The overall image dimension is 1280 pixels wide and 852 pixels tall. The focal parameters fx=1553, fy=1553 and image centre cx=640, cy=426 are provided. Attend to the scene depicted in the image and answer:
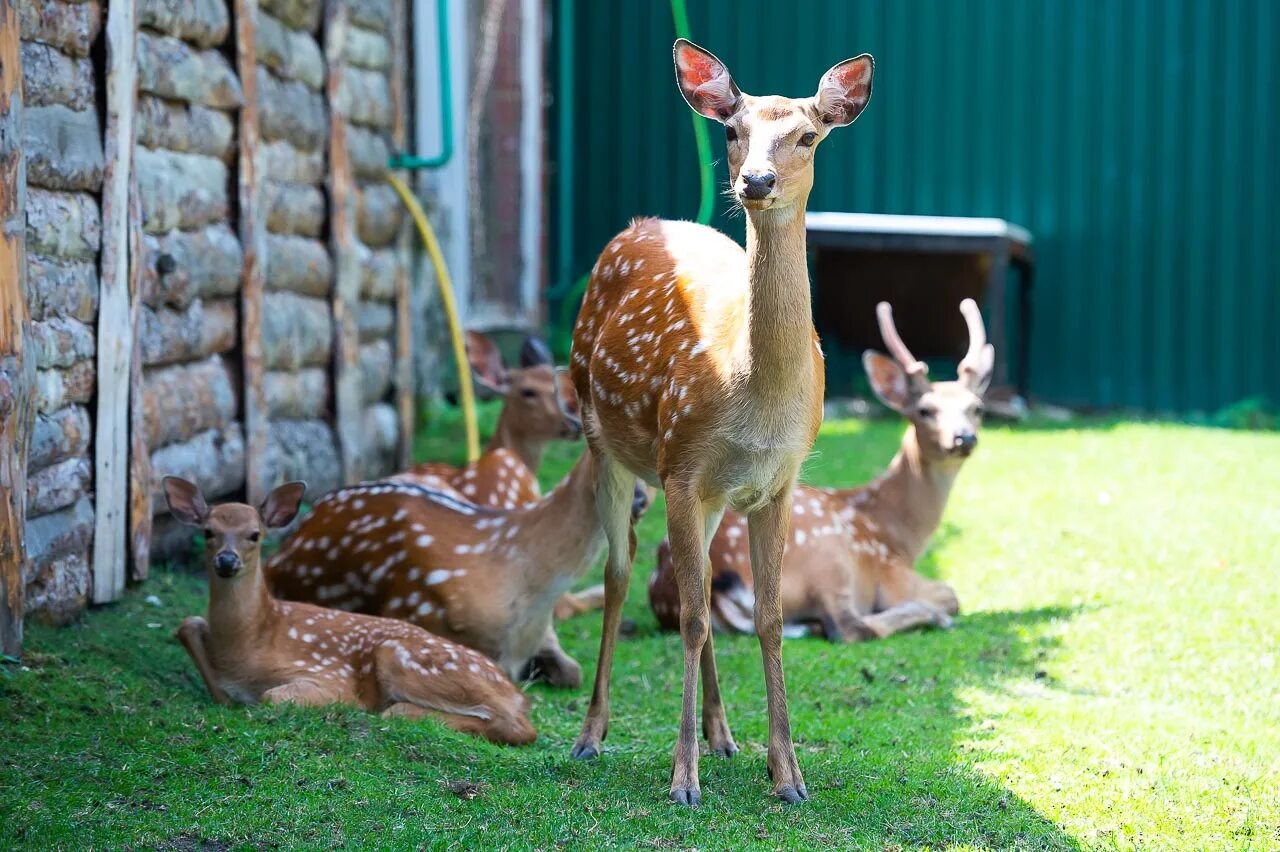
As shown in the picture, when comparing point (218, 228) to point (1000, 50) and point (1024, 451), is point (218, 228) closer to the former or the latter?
point (1024, 451)

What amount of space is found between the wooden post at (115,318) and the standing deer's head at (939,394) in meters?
3.10

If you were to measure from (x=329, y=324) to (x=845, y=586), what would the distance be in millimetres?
3031

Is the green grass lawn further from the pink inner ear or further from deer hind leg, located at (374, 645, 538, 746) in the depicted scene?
the pink inner ear

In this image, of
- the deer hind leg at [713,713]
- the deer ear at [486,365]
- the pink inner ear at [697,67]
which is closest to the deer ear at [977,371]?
the deer ear at [486,365]

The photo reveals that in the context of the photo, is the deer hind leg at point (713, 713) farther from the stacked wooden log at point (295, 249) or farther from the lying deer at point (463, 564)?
the stacked wooden log at point (295, 249)

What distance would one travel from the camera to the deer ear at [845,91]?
414cm

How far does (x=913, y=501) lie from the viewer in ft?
22.8

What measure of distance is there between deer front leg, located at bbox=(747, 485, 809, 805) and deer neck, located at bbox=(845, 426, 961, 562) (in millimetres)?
2657

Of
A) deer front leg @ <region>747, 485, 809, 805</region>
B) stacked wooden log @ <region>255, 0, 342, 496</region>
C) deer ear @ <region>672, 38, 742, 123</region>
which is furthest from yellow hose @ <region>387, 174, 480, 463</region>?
deer ear @ <region>672, 38, 742, 123</region>

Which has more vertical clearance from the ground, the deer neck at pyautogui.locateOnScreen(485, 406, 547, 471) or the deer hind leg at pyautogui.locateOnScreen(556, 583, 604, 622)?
the deer neck at pyautogui.locateOnScreen(485, 406, 547, 471)

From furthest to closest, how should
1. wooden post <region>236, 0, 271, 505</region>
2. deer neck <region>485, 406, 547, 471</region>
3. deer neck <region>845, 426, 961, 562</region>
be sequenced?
1. deer neck <region>485, 406, 547, 471</region>
2. deer neck <region>845, 426, 961, 562</region>
3. wooden post <region>236, 0, 271, 505</region>

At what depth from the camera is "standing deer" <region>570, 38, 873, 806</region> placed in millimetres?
4004

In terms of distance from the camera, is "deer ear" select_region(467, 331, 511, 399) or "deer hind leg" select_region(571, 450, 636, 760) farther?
"deer ear" select_region(467, 331, 511, 399)

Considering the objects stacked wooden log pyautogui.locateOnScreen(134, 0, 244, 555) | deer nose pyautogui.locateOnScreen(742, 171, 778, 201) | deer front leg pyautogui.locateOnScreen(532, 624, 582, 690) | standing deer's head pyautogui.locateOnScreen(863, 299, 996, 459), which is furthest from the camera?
standing deer's head pyautogui.locateOnScreen(863, 299, 996, 459)
